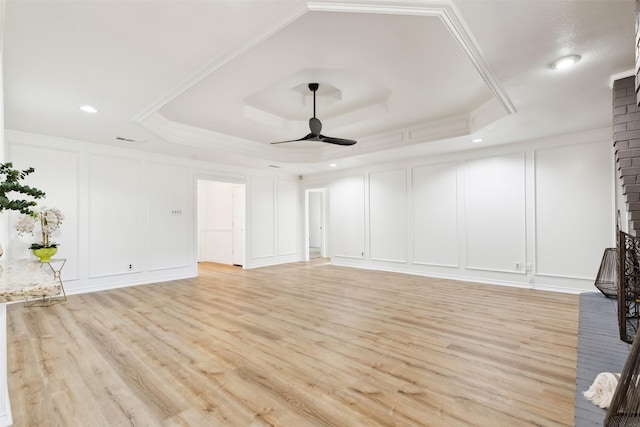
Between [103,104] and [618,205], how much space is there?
273 inches

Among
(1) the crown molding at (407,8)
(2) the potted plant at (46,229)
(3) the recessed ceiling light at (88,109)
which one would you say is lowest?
(2) the potted plant at (46,229)

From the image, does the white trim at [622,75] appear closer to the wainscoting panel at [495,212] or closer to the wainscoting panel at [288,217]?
the wainscoting panel at [495,212]

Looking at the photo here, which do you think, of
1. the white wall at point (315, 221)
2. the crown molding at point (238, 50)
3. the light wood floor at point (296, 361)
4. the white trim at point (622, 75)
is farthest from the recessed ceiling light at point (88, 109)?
the white wall at point (315, 221)

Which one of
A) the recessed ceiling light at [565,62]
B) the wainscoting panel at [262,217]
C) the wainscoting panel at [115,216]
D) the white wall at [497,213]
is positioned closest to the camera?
the recessed ceiling light at [565,62]

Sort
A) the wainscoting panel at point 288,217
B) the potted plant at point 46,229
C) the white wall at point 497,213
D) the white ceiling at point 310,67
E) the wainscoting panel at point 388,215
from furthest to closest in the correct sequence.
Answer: the wainscoting panel at point 288,217
the wainscoting panel at point 388,215
the white wall at point 497,213
the potted plant at point 46,229
the white ceiling at point 310,67

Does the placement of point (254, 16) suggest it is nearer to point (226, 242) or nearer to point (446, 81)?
point (446, 81)

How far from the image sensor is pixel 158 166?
5852mm

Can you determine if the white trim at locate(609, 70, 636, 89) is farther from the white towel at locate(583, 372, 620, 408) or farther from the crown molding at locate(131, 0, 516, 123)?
the white towel at locate(583, 372, 620, 408)

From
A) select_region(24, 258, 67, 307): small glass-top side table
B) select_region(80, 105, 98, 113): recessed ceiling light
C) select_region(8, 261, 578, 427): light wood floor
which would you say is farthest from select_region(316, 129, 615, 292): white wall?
A: select_region(24, 258, 67, 307): small glass-top side table

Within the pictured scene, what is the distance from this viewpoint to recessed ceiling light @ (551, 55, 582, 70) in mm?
2490

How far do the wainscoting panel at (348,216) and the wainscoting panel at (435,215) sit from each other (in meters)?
Result: 1.39

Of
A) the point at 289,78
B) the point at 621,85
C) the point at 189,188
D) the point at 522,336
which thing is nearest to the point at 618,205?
the point at 621,85

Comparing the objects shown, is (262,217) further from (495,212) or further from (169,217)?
(495,212)

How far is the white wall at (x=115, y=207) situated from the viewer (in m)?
4.69
